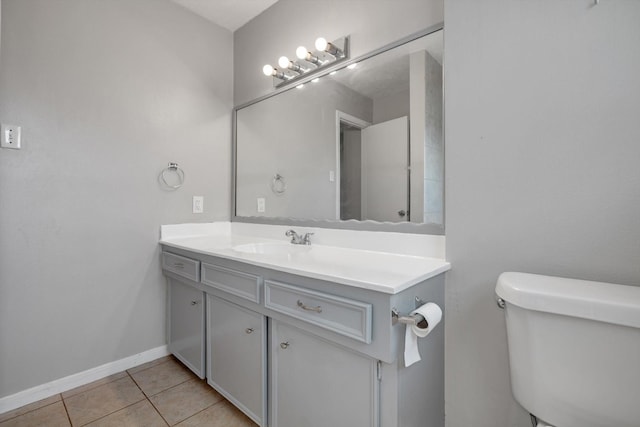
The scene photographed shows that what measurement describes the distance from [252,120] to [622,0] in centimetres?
194

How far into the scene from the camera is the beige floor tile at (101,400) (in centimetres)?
146

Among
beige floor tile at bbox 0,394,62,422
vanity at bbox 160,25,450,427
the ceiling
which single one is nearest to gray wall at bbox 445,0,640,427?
vanity at bbox 160,25,450,427

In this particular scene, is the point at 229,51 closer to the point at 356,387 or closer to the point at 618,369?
the point at 356,387

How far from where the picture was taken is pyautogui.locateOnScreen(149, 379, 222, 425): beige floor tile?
1.47 metres

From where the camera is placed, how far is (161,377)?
1790 mm

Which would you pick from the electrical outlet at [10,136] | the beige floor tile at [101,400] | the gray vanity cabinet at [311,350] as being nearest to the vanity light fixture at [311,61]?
the gray vanity cabinet at [311,350]

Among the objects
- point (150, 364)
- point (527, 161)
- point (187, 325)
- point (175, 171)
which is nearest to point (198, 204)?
point (175, 171)

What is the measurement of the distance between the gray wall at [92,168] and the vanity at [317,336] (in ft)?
1.68

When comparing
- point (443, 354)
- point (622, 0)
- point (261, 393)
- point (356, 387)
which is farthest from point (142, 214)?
point (622, 0)

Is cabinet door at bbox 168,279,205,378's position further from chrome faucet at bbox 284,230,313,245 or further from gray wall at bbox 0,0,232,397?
chrome faucet at bbox 284,230,313,245

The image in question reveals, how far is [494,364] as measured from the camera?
1.08m

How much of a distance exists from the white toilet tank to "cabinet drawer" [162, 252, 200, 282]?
4.78 feet

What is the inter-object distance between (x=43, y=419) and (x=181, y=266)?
3.01 feet

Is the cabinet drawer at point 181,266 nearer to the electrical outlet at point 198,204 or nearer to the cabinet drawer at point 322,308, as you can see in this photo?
the electrical outlet at point 198,204
